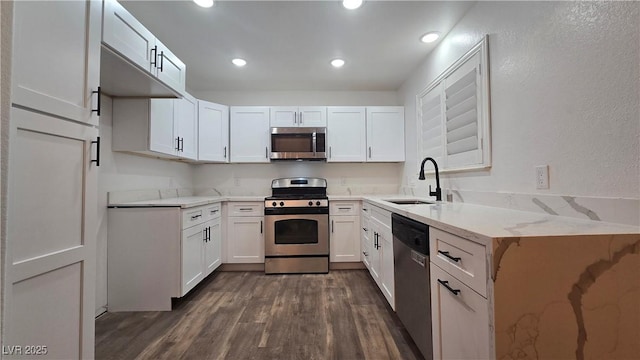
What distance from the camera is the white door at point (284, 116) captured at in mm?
3395

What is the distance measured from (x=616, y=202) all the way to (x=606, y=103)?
41 centimetres

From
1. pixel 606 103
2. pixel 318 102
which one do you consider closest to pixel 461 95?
pixel 606 103

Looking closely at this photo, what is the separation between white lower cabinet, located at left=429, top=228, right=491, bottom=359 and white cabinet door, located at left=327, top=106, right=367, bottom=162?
2.25 metres

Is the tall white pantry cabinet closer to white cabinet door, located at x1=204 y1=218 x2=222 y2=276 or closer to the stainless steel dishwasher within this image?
white cabinet door, located at x1=204 y1=218 x2=222 y2=276

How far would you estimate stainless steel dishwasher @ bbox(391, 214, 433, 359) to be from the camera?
Answer: 1.36 m

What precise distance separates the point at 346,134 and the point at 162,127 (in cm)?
216

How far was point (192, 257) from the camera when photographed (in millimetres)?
2416

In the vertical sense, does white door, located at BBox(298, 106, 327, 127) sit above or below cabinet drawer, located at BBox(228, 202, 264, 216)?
above

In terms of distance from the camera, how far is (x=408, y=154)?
332cm

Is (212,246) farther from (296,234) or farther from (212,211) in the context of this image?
(296,234)

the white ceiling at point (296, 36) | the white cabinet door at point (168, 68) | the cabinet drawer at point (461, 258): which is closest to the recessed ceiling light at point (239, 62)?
the white ceiling at point (296, 36)

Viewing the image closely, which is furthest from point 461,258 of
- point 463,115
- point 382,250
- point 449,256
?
point 463,115

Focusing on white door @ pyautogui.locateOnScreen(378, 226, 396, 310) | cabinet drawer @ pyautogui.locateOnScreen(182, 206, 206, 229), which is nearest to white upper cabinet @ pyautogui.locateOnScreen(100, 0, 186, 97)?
cabinet drawer @ pyautogui.locateOnScreen(182, 206, 206, 229)

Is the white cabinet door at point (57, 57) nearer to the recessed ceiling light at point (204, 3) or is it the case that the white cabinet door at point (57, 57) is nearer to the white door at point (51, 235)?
the white door at point (51, 235)
